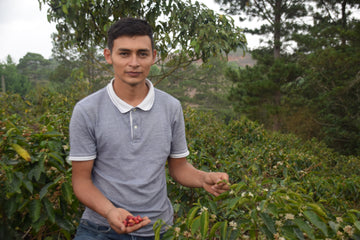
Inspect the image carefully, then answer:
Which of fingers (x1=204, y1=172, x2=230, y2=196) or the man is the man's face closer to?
the man

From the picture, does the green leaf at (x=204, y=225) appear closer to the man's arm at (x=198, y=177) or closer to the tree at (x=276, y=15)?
the man's arm at (x=198, y=177)

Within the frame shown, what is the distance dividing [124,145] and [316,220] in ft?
2.79

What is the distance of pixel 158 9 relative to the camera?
3.87m

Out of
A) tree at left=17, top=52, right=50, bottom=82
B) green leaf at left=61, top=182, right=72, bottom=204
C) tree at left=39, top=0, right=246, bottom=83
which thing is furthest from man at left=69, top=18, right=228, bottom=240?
tree at left=17, top=52, right=50, bottom=82

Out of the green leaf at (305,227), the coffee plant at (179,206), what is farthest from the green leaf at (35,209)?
the green leaf at (305,227)

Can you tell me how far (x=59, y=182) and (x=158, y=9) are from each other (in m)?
2.87

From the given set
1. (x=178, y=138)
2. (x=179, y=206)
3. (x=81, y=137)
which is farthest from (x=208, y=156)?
(x=81, y=137)

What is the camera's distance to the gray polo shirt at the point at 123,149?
1.38 metres

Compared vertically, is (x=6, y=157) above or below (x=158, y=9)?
below

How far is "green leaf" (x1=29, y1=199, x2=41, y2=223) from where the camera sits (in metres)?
1.47

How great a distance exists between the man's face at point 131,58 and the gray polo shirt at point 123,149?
0.11 meters

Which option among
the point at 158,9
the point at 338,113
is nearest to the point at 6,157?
the point at 158,9

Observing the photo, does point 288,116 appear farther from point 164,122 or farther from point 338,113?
point 164,122

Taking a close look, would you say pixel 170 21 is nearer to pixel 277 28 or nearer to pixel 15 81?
pixel 277 28
